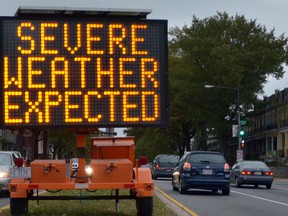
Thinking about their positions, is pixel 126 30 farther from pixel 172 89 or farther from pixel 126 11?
pixel 172 89

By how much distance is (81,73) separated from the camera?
10430mm

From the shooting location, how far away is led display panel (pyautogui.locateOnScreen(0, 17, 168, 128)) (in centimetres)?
1035

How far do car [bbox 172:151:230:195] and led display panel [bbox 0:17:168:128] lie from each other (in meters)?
11.8

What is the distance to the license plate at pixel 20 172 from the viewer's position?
1031 cm

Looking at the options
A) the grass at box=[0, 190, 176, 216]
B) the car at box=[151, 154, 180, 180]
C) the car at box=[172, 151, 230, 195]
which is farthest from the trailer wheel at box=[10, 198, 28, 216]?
the car at box=[151, 154, 180, 180]

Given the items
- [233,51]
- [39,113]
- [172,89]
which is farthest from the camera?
[172,89]

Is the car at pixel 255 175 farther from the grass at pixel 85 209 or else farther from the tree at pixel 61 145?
the tree at pixel 61 145

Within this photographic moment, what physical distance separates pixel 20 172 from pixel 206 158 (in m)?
13.0

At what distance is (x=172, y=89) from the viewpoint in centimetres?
6069

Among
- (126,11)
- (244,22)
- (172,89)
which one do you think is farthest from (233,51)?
(126,11)

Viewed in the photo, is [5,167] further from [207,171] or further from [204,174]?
[207,171]

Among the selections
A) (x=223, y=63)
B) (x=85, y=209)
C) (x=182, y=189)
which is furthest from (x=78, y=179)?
(x=223, y=63)

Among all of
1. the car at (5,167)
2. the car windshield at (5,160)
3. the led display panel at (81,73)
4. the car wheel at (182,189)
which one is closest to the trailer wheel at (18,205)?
the led display panel at (81,73)

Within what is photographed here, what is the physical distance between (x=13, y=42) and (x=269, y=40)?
49.4 meters
